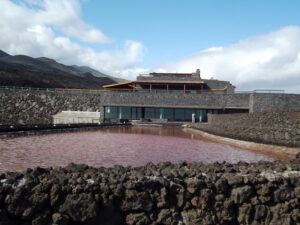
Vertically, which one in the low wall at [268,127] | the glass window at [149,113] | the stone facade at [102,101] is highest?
the stone facade at [102,101]

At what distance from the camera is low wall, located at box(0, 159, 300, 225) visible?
828cm

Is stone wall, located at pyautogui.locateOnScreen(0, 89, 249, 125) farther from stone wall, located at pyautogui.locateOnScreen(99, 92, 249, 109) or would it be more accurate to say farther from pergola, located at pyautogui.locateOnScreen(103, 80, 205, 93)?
stone wall, located at pyautogui.locateOnScreen(99, 92, 249, 109)

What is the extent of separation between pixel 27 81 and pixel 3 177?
103368 mm

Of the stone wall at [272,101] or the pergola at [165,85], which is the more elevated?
the pergola at [165,85]

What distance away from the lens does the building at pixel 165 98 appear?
2124 inches

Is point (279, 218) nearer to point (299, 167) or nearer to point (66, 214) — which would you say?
point (299, 167)

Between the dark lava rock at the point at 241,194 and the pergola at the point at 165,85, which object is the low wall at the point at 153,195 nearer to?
the dark lava rock at the point at 241,194

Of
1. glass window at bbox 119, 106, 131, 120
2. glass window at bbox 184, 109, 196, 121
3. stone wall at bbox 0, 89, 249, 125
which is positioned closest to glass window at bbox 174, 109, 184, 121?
glass window at bbox 184, 109, 196, 121

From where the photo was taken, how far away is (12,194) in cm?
814

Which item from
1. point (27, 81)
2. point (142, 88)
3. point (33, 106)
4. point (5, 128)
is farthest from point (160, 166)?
point (27, 81)

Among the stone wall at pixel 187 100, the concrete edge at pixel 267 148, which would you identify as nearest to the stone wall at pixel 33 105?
the stone wall at pixel 187 100

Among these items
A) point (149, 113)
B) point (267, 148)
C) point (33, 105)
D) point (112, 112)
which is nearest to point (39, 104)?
point (33, 105)

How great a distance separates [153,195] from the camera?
8.90 metres

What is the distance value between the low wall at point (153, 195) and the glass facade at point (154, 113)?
146 feet
